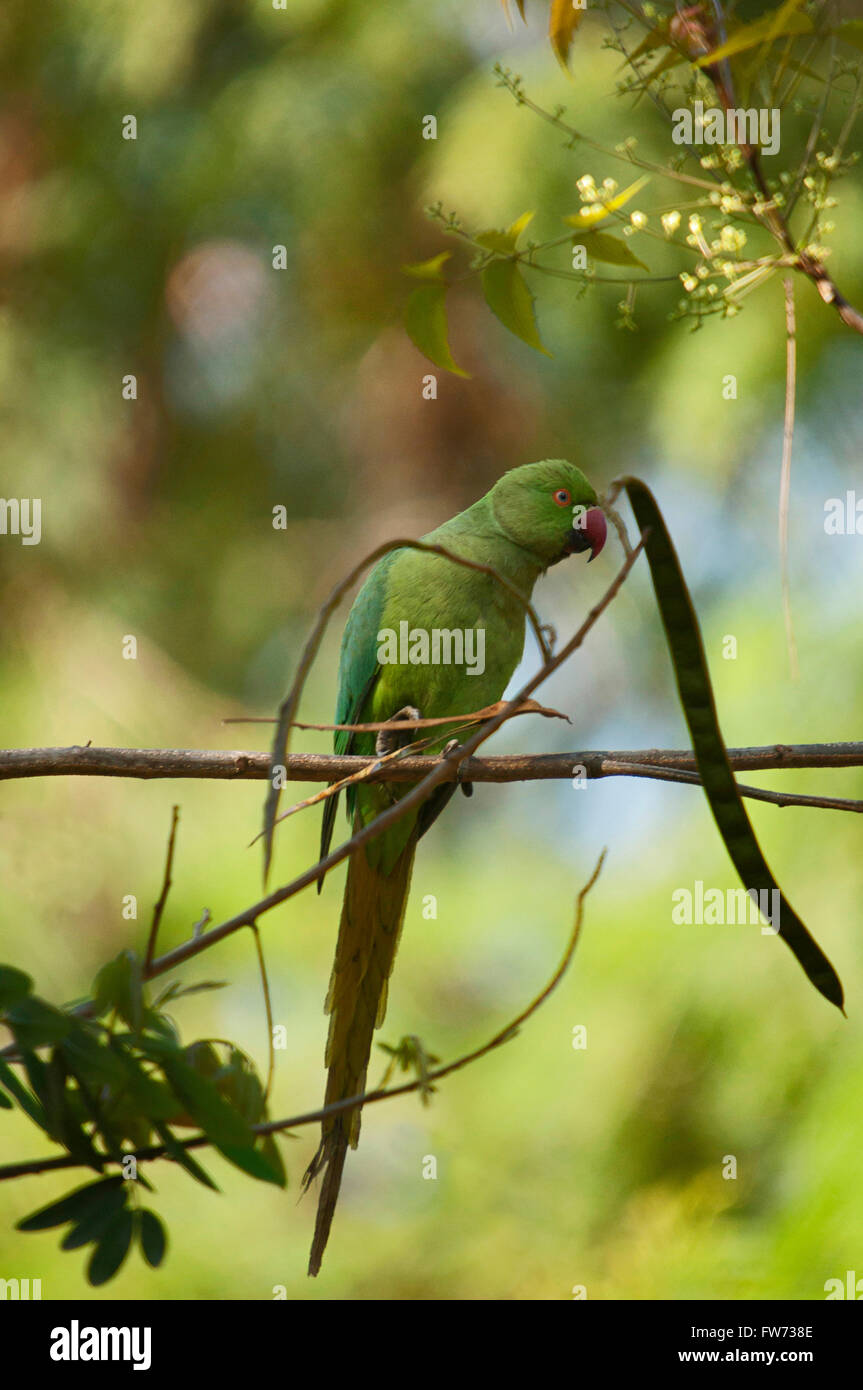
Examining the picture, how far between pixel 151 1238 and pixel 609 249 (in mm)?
969

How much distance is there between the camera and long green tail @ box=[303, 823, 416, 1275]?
5.85 feet

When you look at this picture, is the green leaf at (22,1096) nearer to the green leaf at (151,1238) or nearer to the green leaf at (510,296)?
the green leaf at (151,1238)

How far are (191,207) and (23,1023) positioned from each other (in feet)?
16.3

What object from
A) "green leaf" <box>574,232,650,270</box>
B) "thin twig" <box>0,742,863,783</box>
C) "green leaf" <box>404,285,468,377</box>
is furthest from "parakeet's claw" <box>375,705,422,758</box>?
"green leaf" <box>574,232,650,270</box>

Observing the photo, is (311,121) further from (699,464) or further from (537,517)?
(537,517)

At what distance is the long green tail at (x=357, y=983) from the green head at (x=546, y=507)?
0.77 m

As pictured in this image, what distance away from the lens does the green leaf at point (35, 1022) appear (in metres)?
0.79

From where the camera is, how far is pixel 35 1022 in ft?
2.62

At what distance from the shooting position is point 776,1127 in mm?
3662

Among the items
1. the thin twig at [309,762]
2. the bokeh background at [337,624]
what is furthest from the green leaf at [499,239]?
the bokeh background at [337,624]

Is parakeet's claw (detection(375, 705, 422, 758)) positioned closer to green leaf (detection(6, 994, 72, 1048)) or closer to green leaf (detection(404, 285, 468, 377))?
green leaf (detection(404, 285, 468, 377))

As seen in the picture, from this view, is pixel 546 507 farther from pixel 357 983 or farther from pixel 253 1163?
pixel 253 1163

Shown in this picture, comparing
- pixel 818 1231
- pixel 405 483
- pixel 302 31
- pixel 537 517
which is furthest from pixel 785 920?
pixel 302 31

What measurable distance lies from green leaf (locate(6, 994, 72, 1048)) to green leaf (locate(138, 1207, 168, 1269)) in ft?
0.52
